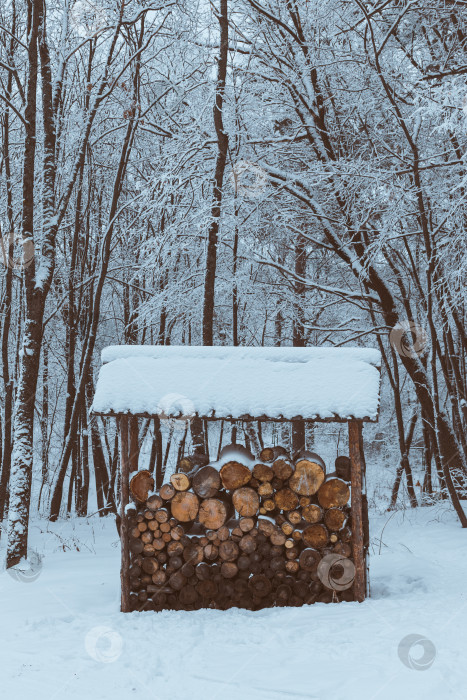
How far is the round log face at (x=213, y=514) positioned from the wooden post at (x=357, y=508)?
53.1 inches

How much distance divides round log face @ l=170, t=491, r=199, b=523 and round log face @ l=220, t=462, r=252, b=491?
36 centimetres

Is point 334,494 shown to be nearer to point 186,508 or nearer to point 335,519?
point 335,519

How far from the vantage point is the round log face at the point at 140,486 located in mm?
6375

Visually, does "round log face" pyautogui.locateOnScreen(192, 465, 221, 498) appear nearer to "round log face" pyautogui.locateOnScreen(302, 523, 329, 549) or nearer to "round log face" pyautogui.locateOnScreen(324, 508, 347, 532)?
"round log face" pyautogui.locateOnScreen(302, 523, 329, 549)

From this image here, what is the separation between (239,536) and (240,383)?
5.41 ft

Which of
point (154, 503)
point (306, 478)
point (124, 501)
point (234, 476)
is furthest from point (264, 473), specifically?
point (124, 501)

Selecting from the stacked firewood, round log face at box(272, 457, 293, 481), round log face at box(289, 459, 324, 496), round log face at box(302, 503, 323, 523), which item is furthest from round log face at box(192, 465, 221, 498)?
round log face at box(302, 503, 323, 523)

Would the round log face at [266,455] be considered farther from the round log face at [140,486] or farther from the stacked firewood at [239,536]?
the round log face at [140,486]

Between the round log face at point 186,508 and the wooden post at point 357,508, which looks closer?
the wooden post at point 357,508

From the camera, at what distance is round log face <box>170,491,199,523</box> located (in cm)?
632

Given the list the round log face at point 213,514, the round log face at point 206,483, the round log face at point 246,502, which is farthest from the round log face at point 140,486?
the round log face at point 246,502

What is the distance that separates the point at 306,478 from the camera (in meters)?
6.35

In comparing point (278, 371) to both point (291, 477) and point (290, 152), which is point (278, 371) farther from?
point (290, 152)

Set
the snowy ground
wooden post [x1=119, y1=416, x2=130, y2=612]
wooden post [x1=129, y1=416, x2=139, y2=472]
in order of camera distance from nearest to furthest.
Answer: the snowy ground
wooden post [x1=119, y1=416, x2=130, y2=612]
wooden post [x1=129, y1=416, x2=139, y2=472]
